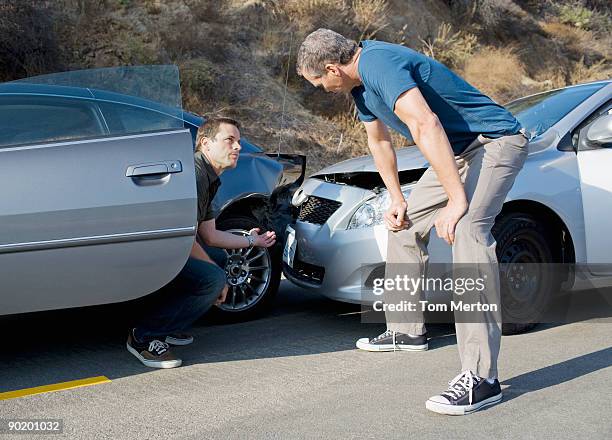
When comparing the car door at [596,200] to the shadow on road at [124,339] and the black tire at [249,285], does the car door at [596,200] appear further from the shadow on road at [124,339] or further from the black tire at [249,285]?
the black tire at [249,285]

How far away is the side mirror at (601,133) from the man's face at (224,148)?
224cm

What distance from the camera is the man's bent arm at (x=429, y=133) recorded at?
3924 millimetres

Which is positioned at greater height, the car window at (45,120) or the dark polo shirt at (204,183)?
the car window at (45,120)

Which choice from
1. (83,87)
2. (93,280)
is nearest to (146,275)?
(93,280)

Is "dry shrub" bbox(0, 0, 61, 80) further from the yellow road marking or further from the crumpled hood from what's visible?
the yellow road marking

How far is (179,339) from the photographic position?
5.33 metres

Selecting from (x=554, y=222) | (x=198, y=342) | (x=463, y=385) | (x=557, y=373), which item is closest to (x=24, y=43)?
(x=198, y=342)

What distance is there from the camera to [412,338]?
201 inches

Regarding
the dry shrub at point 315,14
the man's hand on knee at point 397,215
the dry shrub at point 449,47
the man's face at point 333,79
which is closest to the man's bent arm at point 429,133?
the man's face at point 333,79

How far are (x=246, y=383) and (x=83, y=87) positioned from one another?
6.49 feet

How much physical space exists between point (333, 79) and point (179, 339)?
197 cm

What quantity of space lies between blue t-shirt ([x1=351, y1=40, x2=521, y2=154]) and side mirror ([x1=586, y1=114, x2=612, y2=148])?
133 cm

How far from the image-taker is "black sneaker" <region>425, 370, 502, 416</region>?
4.02 metres

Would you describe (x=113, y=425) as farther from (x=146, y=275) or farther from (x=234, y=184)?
(x=234, y=184)
